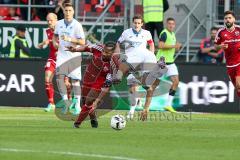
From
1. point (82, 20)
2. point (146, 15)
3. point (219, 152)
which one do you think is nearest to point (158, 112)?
point (146, 15)

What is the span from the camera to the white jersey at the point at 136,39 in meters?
21.9

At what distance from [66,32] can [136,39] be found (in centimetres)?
177

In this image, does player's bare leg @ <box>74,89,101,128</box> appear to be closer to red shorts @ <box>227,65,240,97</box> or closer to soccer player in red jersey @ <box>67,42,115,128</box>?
soccer player in red jersey @ <box>67,42,115,128</box>

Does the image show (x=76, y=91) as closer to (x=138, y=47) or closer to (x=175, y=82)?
(x=138, y=47)

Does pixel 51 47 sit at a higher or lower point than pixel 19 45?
higher

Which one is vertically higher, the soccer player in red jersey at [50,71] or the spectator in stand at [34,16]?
the spectator in stand at [34,16]

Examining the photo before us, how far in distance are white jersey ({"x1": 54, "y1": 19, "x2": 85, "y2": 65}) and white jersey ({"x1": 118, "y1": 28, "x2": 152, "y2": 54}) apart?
3.43 feet

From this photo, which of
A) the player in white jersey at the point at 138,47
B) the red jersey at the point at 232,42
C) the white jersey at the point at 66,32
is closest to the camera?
the player in white jersey at the point at 138,47

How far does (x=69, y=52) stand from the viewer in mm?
22922

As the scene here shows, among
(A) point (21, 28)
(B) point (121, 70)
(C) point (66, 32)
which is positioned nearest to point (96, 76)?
(B) point (121, 70)

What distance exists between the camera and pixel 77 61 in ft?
75.9

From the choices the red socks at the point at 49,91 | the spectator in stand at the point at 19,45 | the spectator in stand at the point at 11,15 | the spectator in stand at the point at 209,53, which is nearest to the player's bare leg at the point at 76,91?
the red socks at the point at 49,91

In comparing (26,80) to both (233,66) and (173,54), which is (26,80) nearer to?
(173,54)

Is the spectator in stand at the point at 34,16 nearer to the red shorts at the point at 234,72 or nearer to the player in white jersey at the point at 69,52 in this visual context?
the player in white jersey at the point at 69,52
